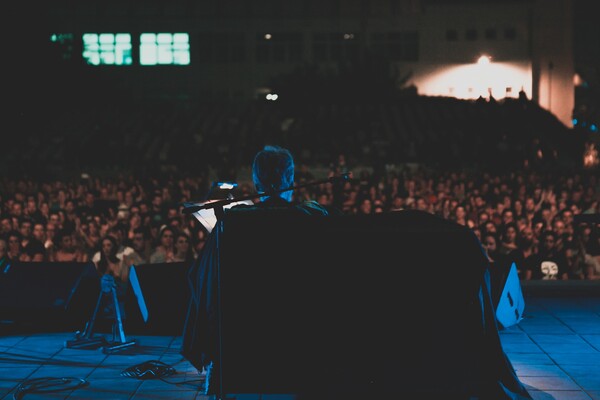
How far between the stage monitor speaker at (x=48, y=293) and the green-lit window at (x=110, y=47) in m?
31.4

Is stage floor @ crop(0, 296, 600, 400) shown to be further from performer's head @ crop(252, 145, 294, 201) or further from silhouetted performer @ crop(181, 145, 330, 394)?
performer's head @ crop(252, 145, 294, 201)

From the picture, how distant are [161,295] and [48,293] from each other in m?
0.77

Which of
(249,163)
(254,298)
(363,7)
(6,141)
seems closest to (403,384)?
(254,298)

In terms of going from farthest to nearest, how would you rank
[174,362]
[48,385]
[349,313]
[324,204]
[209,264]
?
1. [324,204]
2. [174,362]
3. [48,385]
4. [209,264]
5. [349,313]

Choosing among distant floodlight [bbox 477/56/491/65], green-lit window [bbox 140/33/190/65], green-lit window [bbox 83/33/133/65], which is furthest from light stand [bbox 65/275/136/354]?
green-lit window [bbox 83/33/133/65]

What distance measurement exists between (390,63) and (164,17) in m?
9.87

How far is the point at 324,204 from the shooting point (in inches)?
269

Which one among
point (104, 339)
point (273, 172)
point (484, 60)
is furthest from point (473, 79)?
point (273, 172)

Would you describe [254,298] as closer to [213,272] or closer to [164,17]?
[213,272]

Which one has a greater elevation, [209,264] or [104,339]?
[209,264]

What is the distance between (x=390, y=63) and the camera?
35312mm

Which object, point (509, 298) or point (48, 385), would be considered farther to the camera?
point (509, 298)

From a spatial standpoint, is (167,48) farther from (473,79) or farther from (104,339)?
(104,339)

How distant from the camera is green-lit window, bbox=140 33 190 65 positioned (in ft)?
119
